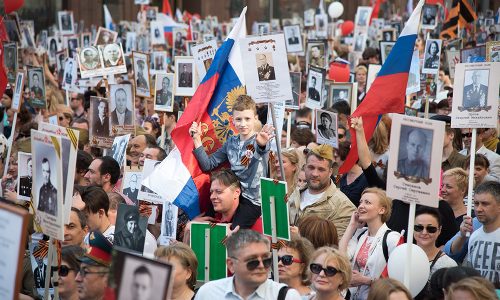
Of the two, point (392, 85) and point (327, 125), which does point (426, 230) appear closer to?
point (392, 85)

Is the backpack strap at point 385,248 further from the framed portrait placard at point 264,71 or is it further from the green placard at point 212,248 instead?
the framed portrait placard at point 264,71

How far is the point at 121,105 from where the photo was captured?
13094mm

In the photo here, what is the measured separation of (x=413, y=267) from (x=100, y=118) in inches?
263

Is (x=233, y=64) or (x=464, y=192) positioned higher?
(x=233, y=64)

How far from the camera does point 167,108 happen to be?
14180 millimetres

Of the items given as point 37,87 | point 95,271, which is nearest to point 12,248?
point 95,271

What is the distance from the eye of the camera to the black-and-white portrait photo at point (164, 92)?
559 inches

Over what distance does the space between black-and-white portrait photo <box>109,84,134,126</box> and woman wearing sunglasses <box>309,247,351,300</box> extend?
6814mm

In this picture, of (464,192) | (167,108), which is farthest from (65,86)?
(464,192)

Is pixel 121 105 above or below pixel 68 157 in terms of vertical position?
below

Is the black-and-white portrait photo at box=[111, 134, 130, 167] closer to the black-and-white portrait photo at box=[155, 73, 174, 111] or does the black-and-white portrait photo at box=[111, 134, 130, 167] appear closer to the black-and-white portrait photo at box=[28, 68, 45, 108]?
the black-and-white portrait photo at box=[155, 73, 174, 111]

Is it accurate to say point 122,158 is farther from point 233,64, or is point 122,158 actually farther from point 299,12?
point 299,12

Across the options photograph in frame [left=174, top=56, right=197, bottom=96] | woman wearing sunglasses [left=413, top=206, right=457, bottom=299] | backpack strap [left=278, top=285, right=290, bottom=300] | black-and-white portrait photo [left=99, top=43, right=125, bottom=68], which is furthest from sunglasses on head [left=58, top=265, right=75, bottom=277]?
black-and-white portrait photo [left=99, top=43, right=125, bottom=68]

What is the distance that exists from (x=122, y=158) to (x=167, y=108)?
2981mm
